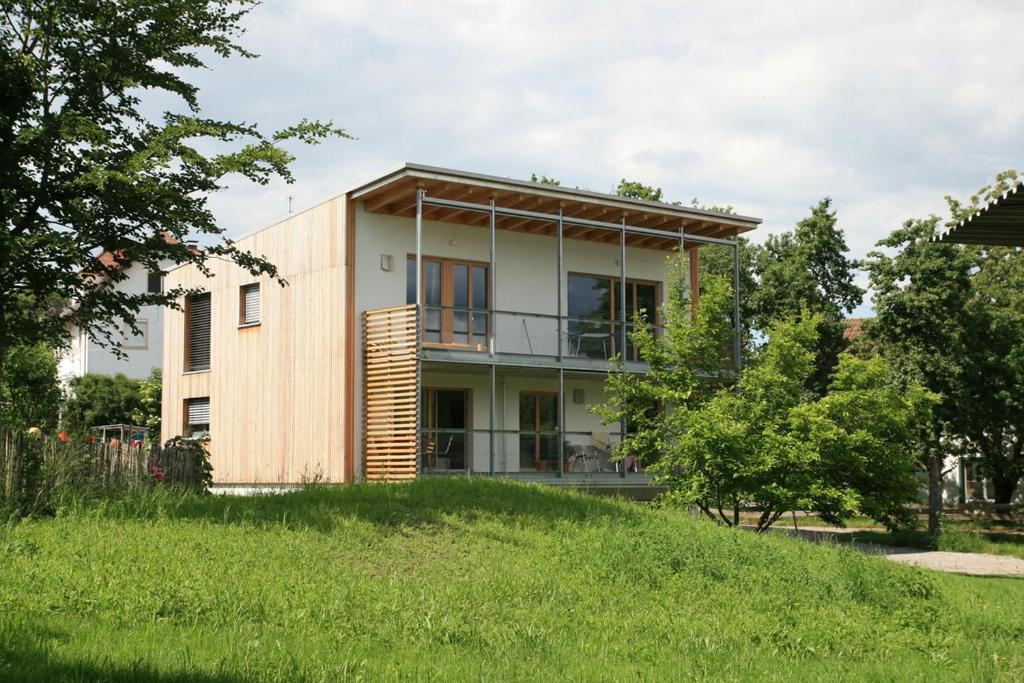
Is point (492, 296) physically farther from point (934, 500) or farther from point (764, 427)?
point (934, 500)

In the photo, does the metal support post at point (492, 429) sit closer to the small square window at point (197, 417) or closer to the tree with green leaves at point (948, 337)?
the small square window at point (197, 417)

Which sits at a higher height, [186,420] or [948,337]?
[948,337]

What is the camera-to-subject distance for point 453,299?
23.6m

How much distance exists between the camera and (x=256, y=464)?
2428 centimetres

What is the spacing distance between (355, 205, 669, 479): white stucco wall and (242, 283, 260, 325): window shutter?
3988 millimetres

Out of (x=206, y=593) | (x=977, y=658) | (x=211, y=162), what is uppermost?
(x=211, y=162)

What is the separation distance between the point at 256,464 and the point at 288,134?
11870 mm

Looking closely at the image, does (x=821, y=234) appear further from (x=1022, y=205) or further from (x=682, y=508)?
(x=1022, y=205)

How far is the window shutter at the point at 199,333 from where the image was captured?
27109 millimetres

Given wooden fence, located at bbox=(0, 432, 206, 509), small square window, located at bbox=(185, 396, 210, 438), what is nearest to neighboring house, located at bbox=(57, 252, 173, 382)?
small square window, located at bbox=(185, 396, 210, 438)

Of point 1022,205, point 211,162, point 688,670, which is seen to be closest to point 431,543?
point 688,670

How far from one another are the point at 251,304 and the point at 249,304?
74 millimetres

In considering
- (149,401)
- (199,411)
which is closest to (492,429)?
(199,411)

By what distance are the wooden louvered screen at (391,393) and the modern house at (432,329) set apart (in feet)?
0.11
